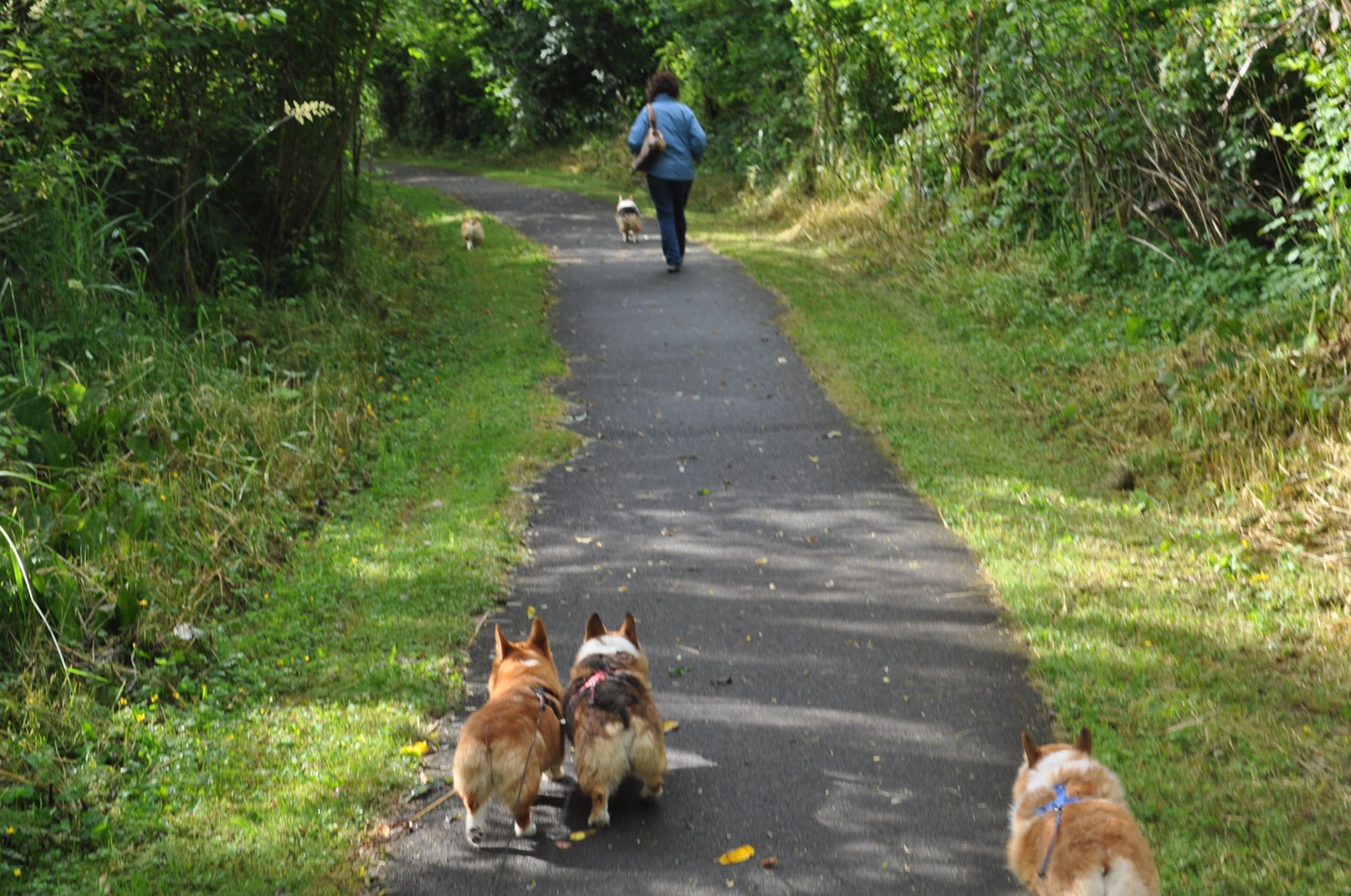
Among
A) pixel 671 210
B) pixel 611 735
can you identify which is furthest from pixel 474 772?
pixel 671 210

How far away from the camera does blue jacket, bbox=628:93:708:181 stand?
525 inches

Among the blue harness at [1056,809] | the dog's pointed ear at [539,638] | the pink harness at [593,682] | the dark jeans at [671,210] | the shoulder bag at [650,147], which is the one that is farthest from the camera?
the dark jeans at [671,210]

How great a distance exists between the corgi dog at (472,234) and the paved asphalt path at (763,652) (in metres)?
5.76

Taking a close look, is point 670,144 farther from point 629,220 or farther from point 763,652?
A: point 763,652

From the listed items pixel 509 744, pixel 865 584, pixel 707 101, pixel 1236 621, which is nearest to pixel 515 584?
pixel 865 584

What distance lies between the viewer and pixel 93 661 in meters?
5.58

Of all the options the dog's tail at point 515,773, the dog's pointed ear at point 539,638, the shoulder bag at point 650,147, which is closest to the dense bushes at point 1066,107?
the shoulder bag at point 650,147

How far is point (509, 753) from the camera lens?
431 centimetres

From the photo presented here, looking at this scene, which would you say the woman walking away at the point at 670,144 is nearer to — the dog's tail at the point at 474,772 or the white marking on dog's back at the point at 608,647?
the white marking on dog's back at the point at 608,647

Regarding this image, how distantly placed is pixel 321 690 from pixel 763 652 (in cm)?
215

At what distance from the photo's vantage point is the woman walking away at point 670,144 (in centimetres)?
1334

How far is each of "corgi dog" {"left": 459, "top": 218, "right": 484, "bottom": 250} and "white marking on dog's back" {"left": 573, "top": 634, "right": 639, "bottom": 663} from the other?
11.9m

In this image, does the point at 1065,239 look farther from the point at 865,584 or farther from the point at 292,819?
the point at 292,819

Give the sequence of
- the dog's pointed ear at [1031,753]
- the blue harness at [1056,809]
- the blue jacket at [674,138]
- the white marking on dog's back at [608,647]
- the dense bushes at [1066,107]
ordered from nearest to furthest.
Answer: the blue harness at [1056,809] → the dog's pointed ear at [1031,753] → the white marking on dog's back at [608,647] → the dense bushes at [1066,107] → the blue jacket at [674,138]
